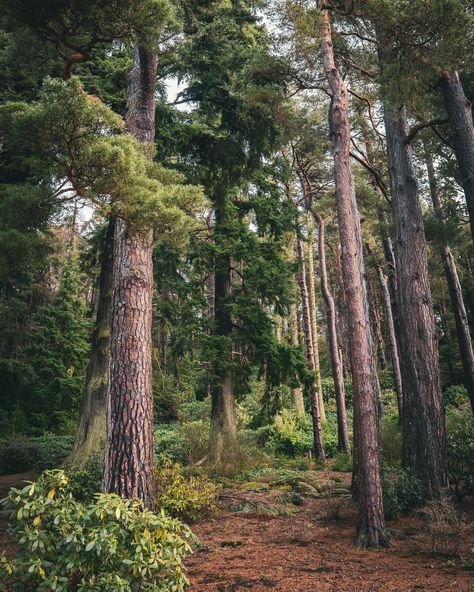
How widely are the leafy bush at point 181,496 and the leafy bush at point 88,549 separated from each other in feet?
11.0

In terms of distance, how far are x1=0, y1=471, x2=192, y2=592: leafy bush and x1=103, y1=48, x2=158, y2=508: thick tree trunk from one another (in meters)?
1.68

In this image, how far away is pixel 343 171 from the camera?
6.81 m

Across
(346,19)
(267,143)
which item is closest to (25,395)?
(267,143)

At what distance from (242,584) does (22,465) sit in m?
10.5

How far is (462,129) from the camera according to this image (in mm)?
7578

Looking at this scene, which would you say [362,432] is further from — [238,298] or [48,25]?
[48,25]

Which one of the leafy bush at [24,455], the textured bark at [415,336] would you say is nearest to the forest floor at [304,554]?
the textured bark at [415,336]

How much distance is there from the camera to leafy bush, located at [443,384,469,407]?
20.5 m

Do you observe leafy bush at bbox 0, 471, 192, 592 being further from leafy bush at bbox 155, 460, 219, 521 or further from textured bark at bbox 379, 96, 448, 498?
textured bark at bbox 379, 96, 448, 498

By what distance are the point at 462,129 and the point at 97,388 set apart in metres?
9.38

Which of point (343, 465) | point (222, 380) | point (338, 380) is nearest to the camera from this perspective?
point (222, 380)

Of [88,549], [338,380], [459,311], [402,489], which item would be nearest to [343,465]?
[338,380]

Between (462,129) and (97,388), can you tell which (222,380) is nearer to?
(97,388)

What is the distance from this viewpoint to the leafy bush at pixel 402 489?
655 cm
